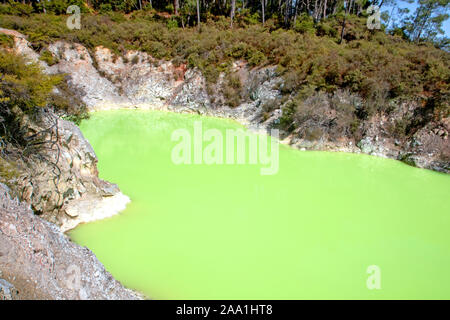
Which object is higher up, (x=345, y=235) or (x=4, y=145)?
(x=4, y=145)

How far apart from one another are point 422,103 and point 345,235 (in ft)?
33.3

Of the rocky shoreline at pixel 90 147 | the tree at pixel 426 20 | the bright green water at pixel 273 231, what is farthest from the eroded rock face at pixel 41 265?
the tree at pixel 426 20

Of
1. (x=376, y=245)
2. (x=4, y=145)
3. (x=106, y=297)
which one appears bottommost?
(x=376, y=245)

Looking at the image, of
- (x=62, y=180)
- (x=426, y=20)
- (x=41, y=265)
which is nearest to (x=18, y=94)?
(x=62, y=180)

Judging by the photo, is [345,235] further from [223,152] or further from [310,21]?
[310,21]

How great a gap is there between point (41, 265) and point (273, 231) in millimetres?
5236

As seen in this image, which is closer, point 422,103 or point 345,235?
point 345,235

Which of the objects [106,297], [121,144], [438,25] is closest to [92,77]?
[121,144]

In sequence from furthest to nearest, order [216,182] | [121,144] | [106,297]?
[121,144] < [216,182] < [106,297]

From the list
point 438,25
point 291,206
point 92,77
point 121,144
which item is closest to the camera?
point 291,206

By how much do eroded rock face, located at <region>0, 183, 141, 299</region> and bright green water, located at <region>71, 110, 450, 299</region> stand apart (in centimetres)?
105

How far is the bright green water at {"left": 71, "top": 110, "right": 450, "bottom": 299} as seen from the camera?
18.7 feet

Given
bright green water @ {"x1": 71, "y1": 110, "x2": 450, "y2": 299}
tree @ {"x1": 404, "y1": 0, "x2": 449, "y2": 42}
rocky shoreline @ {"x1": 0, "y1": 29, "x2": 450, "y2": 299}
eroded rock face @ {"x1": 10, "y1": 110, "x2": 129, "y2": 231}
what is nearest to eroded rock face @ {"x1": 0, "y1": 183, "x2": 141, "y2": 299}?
rocky shoreline @ {"x1": 0, "y1": 29, "x2": 450, "y2": 299}

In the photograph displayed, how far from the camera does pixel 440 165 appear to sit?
1203 cm
